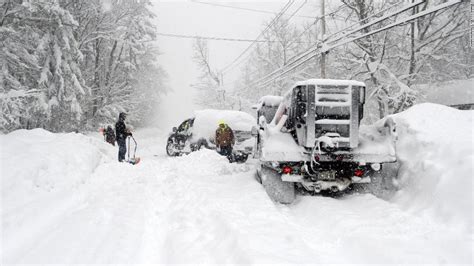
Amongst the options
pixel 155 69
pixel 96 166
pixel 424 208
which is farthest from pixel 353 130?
pixel 155 69

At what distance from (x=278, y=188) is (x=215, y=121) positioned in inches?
334

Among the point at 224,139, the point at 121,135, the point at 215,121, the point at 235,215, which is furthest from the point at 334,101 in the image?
the point at 215,121

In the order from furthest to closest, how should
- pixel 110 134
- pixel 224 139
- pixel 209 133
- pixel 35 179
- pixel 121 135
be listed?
1. pixel 110 134
2. pixel 209 133
3. pixel 224 139
4. pixel 121 135
5. pixel 35 179

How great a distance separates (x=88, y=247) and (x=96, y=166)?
6837mm

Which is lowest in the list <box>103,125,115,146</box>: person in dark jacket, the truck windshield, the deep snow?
the deep snow

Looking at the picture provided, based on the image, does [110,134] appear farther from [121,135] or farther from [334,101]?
[334,101]

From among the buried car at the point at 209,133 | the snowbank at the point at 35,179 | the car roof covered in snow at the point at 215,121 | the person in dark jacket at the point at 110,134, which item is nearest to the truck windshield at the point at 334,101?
the snowbank at the point at 35,179

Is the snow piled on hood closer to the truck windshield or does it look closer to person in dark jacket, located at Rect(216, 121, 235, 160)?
the truck windshield

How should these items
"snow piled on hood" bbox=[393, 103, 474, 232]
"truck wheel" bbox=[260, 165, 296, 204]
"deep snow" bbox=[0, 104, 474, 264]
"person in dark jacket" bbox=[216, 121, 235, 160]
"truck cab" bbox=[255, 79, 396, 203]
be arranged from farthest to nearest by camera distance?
"person in dark jacket" bbox=[216, 121, 235, 160] < "truck wheel" bbox=[260, 165, 296, 204] < "truck cab" bbox=[255, 79, 396, 203] < "snow piled on hood" bbox=[393, 103, 474, 232] < "deep snow" bbox=[0, 104, 474, 264]

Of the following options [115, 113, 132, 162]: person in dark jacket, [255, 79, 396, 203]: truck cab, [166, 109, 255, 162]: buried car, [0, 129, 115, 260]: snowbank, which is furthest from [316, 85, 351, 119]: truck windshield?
[115, 113, 132, 162]: person in dark jacket

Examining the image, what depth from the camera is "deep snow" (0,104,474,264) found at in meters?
4.05

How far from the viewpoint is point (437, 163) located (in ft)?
19.5

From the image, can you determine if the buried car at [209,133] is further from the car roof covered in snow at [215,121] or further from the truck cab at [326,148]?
the truck cab at [326,148]

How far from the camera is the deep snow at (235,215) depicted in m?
4.05
